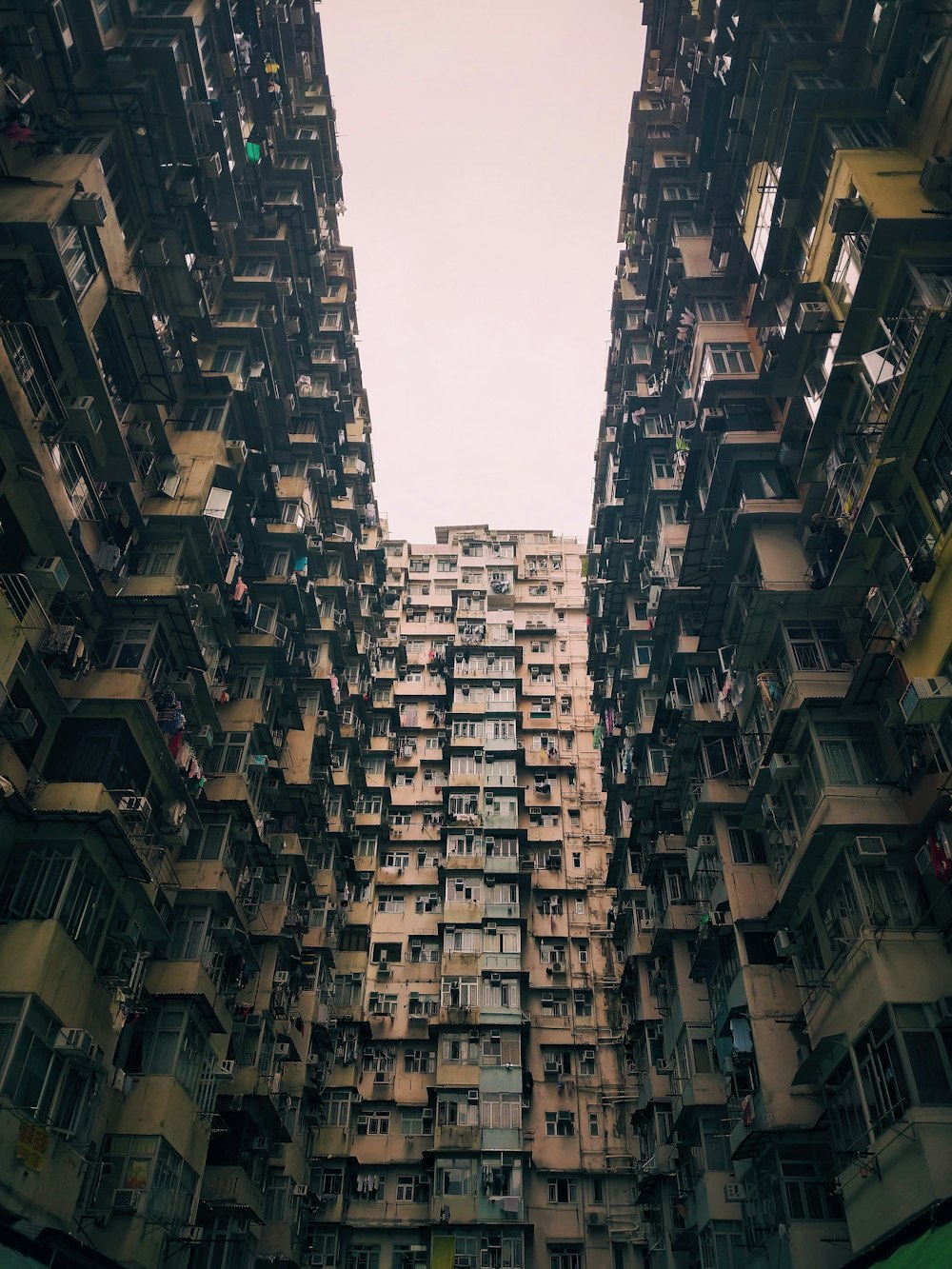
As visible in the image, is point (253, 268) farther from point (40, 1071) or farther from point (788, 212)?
point (40, 1071)

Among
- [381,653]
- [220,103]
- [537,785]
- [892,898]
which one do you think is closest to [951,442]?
[892,898]

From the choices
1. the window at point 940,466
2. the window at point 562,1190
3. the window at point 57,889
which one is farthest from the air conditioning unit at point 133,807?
the window at point 562,1190

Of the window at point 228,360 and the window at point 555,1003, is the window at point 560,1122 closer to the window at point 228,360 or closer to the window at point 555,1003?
the window at point 555,1003

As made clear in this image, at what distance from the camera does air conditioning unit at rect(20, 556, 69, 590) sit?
20.2m

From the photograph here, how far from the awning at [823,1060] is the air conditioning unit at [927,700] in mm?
7448

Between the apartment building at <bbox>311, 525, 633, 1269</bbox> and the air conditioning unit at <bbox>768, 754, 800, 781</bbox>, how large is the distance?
22.9 meters

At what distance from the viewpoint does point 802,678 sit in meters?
23.4

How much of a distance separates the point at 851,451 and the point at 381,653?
3831cm

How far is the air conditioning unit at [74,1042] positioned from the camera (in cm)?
1823

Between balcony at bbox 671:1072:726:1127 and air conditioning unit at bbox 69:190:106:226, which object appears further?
balcony at bbox 671:1072:726:1127

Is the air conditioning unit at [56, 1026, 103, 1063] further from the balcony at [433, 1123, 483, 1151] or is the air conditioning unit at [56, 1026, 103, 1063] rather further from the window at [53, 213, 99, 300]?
the balcony at [433, 1123, 483, 1151]

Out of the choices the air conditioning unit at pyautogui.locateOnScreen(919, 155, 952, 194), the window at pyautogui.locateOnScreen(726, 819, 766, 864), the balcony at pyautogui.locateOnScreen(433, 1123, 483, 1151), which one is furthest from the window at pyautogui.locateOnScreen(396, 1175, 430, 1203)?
the air conditioning unit at pyautogui.locateOnScreen(919, 155, 952, 194)

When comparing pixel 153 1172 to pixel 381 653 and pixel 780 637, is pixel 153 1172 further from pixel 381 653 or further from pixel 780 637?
pixel 381 653

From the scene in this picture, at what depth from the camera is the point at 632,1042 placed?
37062 mm
